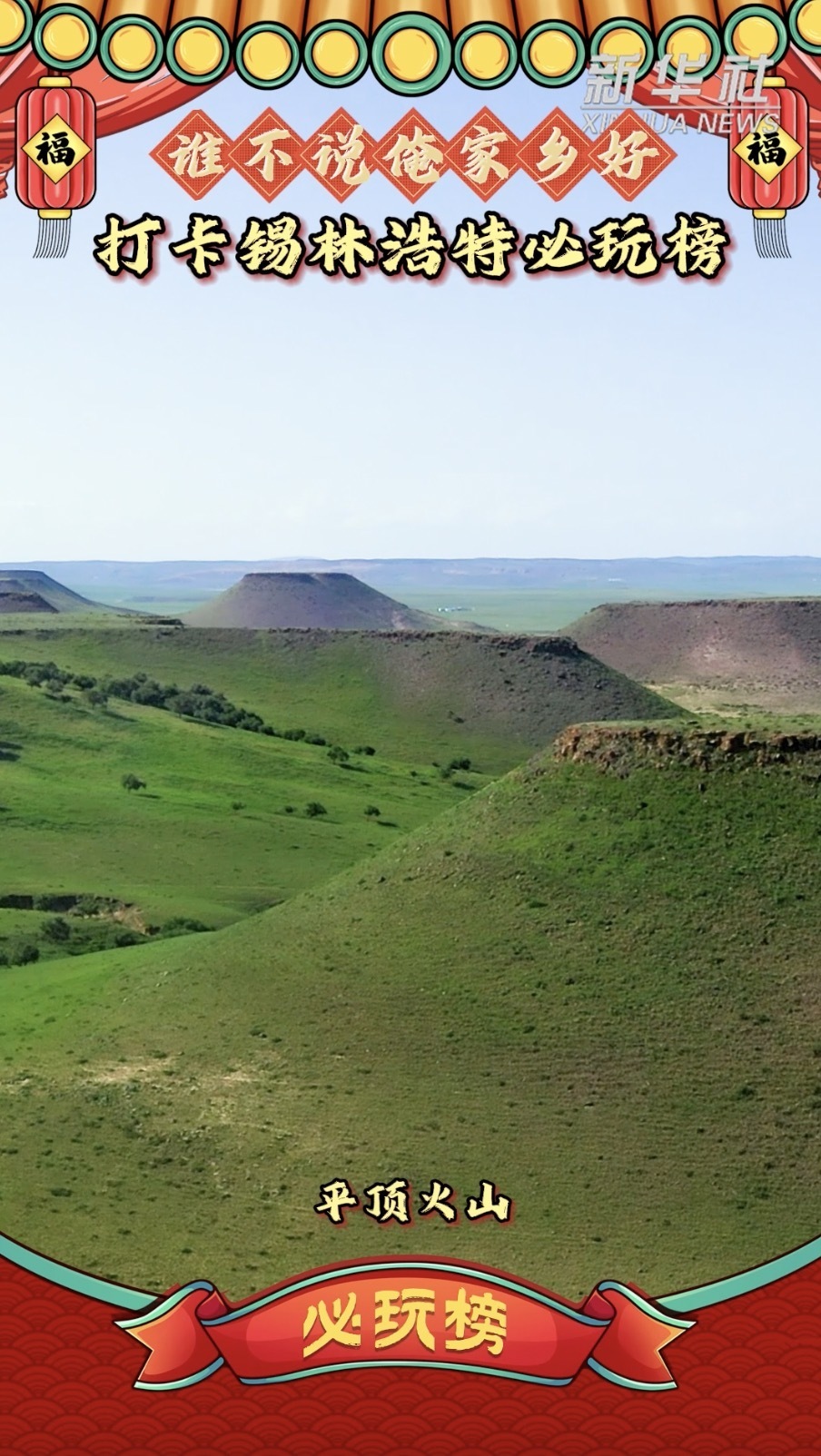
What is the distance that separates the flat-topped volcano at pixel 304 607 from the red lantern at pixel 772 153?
159 m

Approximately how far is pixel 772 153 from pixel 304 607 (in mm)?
165328

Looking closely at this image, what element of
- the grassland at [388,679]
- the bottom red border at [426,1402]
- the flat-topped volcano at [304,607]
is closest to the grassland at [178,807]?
the grassland at [388,679]

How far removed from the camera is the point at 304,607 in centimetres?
18600

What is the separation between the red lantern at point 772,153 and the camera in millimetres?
21703

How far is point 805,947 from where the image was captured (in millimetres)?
34625

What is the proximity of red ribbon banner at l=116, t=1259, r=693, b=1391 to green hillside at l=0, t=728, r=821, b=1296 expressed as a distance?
23.3ft

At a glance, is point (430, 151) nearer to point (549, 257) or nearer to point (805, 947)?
point (549, 257)

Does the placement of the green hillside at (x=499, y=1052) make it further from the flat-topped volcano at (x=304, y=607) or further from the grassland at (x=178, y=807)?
the flat-topped volcano at (x=304, y=607)

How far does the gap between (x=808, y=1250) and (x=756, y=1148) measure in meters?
11.7

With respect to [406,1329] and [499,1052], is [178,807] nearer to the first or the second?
[499,1052]

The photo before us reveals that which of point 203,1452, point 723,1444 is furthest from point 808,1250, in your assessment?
point 203,1452

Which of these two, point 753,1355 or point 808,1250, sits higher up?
point 808,1250

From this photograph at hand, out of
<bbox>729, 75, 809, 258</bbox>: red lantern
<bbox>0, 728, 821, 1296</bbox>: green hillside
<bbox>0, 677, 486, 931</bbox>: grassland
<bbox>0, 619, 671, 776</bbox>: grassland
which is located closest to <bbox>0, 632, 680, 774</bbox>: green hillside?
<bbox>0, 619, 671, 776</bbox>: grassland

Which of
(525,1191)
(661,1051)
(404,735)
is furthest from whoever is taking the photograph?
(404,735)
